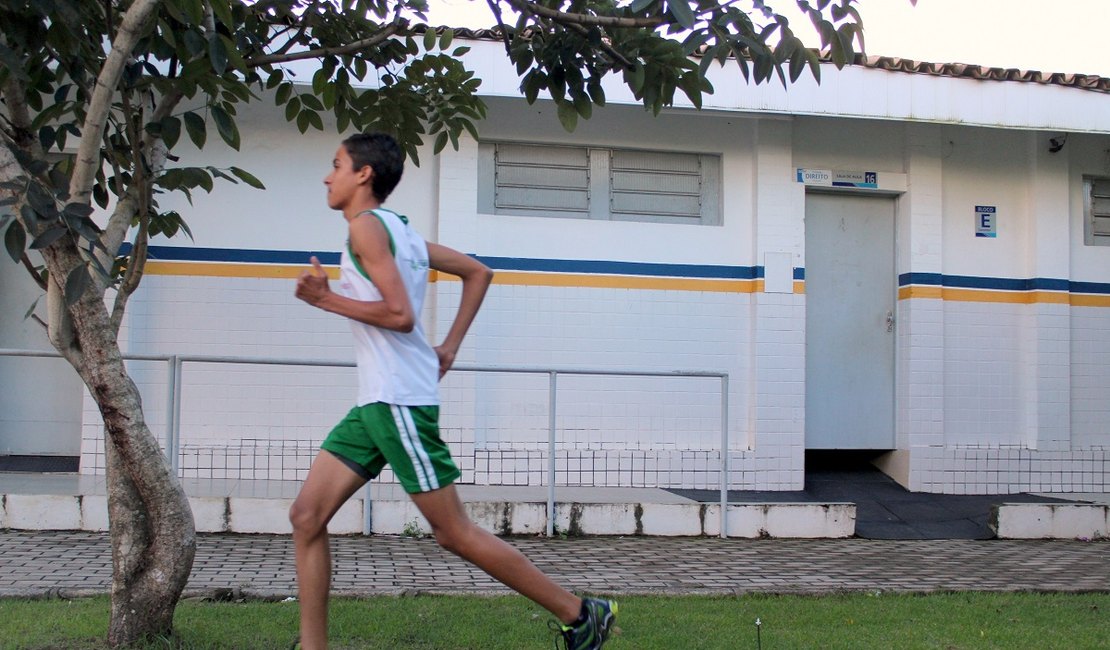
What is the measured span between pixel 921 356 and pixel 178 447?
24.4ft

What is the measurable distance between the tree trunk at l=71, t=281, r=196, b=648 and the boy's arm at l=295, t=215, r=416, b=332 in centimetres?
121

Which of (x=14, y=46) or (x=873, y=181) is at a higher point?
(x=873, y=181)

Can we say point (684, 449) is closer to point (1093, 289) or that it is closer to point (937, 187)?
point (937, 187)

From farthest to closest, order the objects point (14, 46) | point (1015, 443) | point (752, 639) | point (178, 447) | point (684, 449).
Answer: point (1015, 443) < point (684, 449) < point (178, 447) < point (752, 639) < point (14, 46)

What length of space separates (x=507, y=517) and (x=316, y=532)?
4878 millimetres

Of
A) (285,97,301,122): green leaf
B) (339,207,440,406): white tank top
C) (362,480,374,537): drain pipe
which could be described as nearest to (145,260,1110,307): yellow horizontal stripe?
(362,480,374,537): drain pipe

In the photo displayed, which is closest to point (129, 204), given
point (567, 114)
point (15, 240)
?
point (15, 240)

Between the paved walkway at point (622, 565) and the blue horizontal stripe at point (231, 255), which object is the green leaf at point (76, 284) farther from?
the blue horizontal stripe at point (231, 255)

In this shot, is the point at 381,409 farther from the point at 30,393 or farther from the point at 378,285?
the point at 30,393

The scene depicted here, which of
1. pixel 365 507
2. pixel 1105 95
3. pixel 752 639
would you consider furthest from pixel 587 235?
pixel 752 639

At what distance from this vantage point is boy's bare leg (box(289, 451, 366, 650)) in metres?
3.77

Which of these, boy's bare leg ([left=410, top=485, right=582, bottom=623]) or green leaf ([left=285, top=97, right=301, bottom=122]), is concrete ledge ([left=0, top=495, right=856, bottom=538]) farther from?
boy's bare leg ([left=410, top=485, right=582, bottom=623])

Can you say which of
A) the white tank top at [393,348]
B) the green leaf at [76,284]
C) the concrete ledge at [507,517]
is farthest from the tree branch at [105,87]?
the concrete ledge at [507,517]

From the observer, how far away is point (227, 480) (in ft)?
28.8
